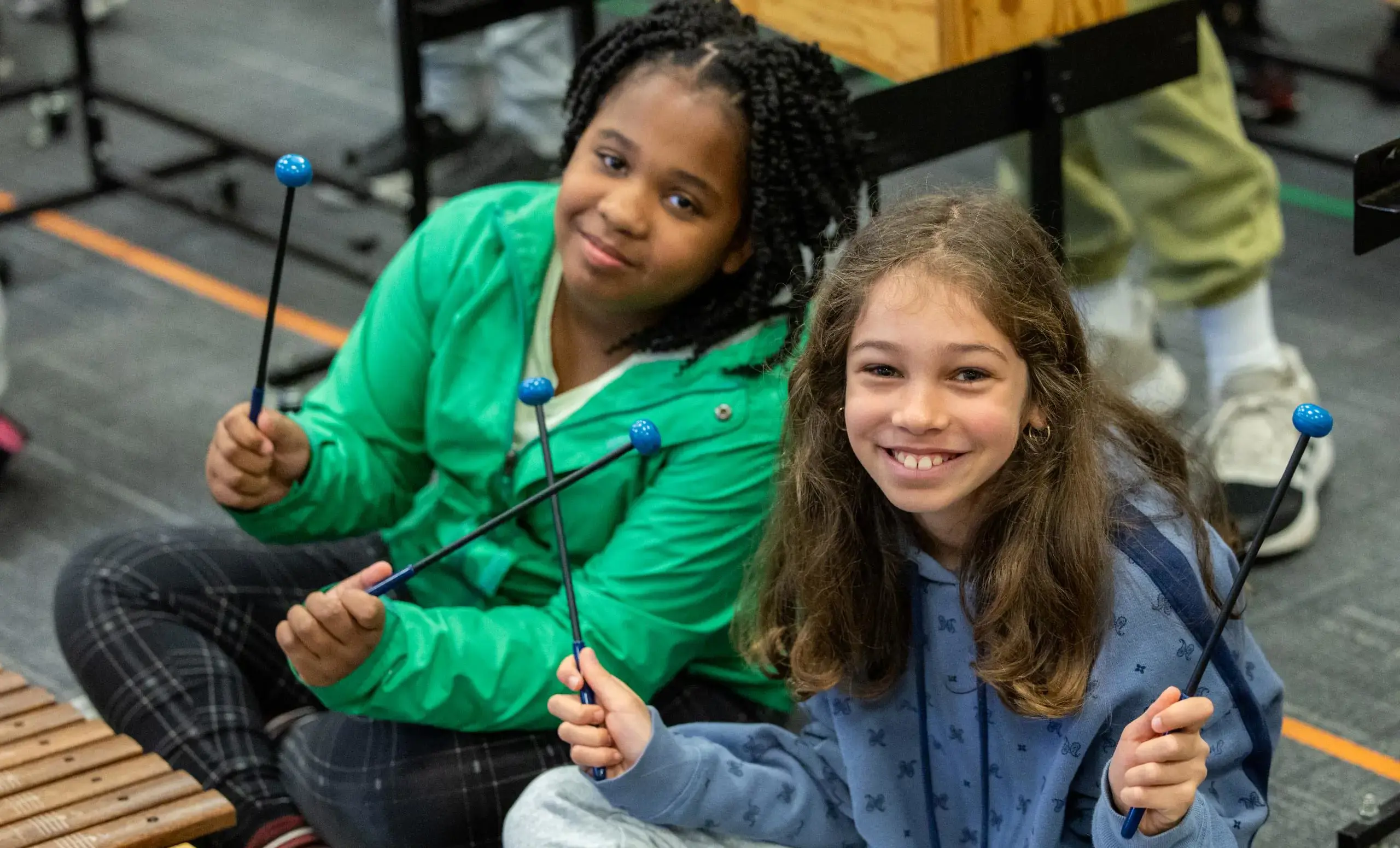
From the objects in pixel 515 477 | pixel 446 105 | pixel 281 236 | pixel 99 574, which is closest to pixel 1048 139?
pixel 515 477

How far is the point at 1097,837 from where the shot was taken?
153 centimetres

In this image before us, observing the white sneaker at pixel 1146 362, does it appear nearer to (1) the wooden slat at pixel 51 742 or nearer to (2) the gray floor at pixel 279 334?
(2) the gray floor at pixel 279 334

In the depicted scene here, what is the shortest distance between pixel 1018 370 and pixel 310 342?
2200 mm

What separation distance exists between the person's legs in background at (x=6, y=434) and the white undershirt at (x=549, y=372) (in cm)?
132

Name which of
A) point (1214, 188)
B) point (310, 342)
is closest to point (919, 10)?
point (1214, 188)

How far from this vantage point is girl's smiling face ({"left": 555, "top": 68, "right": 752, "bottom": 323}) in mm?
1937

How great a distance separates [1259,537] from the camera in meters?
1.41

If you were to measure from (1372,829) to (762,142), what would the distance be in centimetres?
96

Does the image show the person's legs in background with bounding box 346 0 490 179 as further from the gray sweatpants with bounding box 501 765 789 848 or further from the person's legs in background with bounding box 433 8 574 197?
the gray sweatpants with bounding box 501 765 789 848

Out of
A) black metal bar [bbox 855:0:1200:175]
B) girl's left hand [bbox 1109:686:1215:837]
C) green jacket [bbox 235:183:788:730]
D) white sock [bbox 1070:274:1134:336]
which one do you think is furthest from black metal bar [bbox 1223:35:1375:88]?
girl's left hand [bbox 1109:686:1215:837]

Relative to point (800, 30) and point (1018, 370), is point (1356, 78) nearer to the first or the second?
point (800, 30)

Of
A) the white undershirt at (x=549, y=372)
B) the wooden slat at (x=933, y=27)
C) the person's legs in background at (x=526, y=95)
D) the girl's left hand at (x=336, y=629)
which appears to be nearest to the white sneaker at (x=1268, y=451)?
the wooden slat at (x=933, y=27)

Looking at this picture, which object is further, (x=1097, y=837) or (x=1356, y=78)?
(x=1356, y=78)

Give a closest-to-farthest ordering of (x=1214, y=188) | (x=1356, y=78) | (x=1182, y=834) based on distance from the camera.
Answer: (x=1182, y=834)
(x=1214, y=188)
(x=1356, y=78)
